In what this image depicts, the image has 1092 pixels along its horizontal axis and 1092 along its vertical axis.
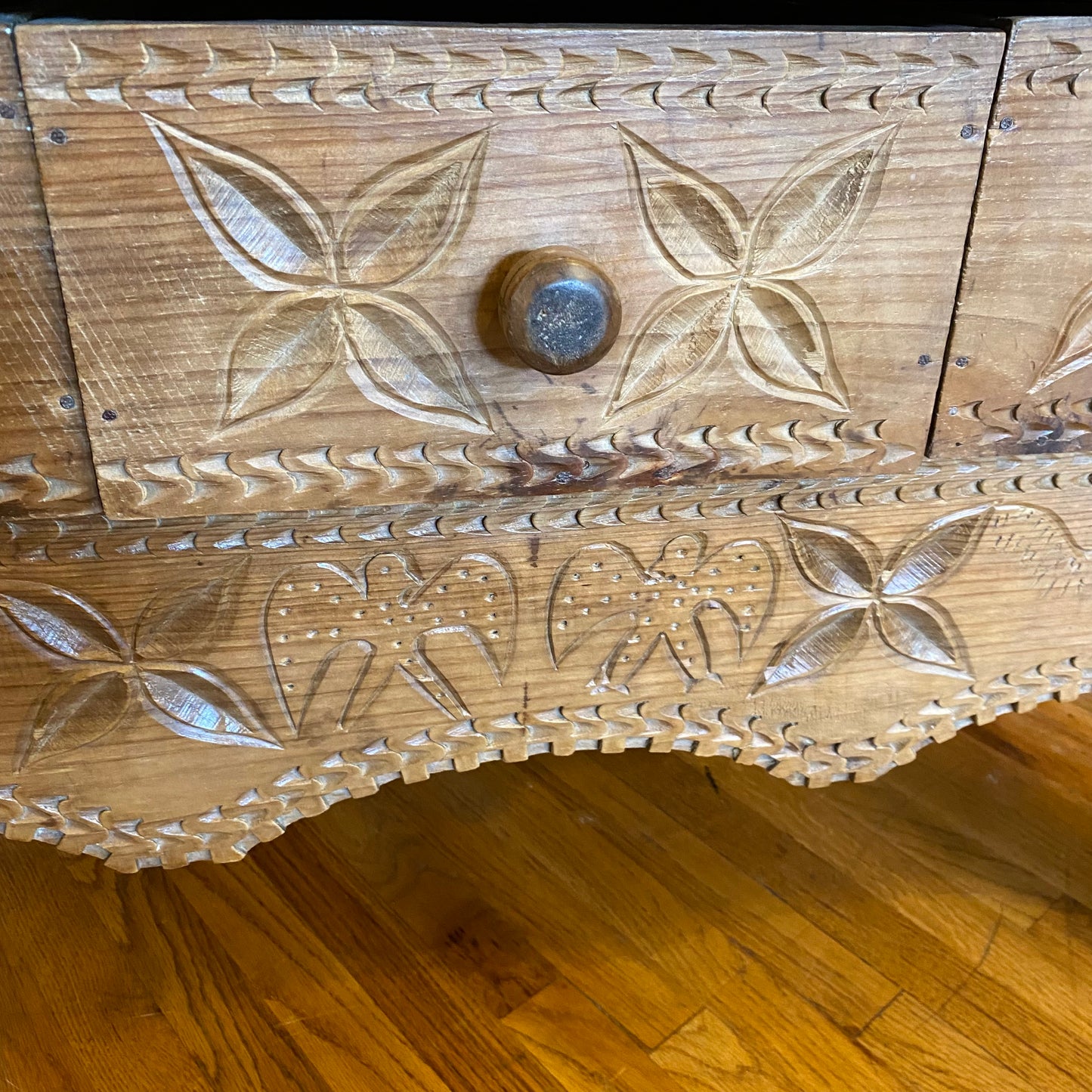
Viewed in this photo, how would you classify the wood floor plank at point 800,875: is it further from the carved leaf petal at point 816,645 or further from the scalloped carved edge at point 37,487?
the scalloped carved edge at point 37,487

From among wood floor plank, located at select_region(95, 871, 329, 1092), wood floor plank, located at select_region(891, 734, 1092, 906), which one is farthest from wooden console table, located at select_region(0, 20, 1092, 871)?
wood floor plank, located at select_region(891, 734, 1092, 906)

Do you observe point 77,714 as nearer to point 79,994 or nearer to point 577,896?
point 79,994

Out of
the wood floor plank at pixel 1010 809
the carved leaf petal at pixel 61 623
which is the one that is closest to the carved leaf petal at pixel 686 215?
the carved leaf petal at pixel 61 623

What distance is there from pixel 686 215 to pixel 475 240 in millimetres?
88

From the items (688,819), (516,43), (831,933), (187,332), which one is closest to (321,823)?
(688,819)

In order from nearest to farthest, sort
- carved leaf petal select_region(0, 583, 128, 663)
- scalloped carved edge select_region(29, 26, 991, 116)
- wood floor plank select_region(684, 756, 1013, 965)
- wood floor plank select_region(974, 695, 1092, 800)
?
scalloped carved edge select_region(29, 26, 991, 116) → carved leaf petal select_region(0, 583, 128, 663) → wood floor plank select_region(684, 756, 1013, 965) → wood floor plank select_region(974, 695, 1092, 800)

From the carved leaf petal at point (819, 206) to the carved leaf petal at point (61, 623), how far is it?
34cm

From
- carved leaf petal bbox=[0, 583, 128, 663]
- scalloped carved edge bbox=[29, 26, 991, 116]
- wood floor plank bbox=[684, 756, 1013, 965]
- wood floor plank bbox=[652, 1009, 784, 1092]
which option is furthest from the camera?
wood floor plank bbox=[684, 756, 1013, 965]

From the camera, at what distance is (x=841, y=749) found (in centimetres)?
57

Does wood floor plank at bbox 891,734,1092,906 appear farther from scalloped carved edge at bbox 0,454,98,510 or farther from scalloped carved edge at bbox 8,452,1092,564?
scalloped carved edge at bbox 0,454,98,510

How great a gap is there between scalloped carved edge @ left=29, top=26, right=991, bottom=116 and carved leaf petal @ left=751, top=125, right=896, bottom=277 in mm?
17

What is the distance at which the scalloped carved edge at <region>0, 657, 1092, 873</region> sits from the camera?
51cm

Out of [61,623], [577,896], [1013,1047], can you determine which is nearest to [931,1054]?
[1013,1047]

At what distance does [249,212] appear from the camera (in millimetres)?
373
